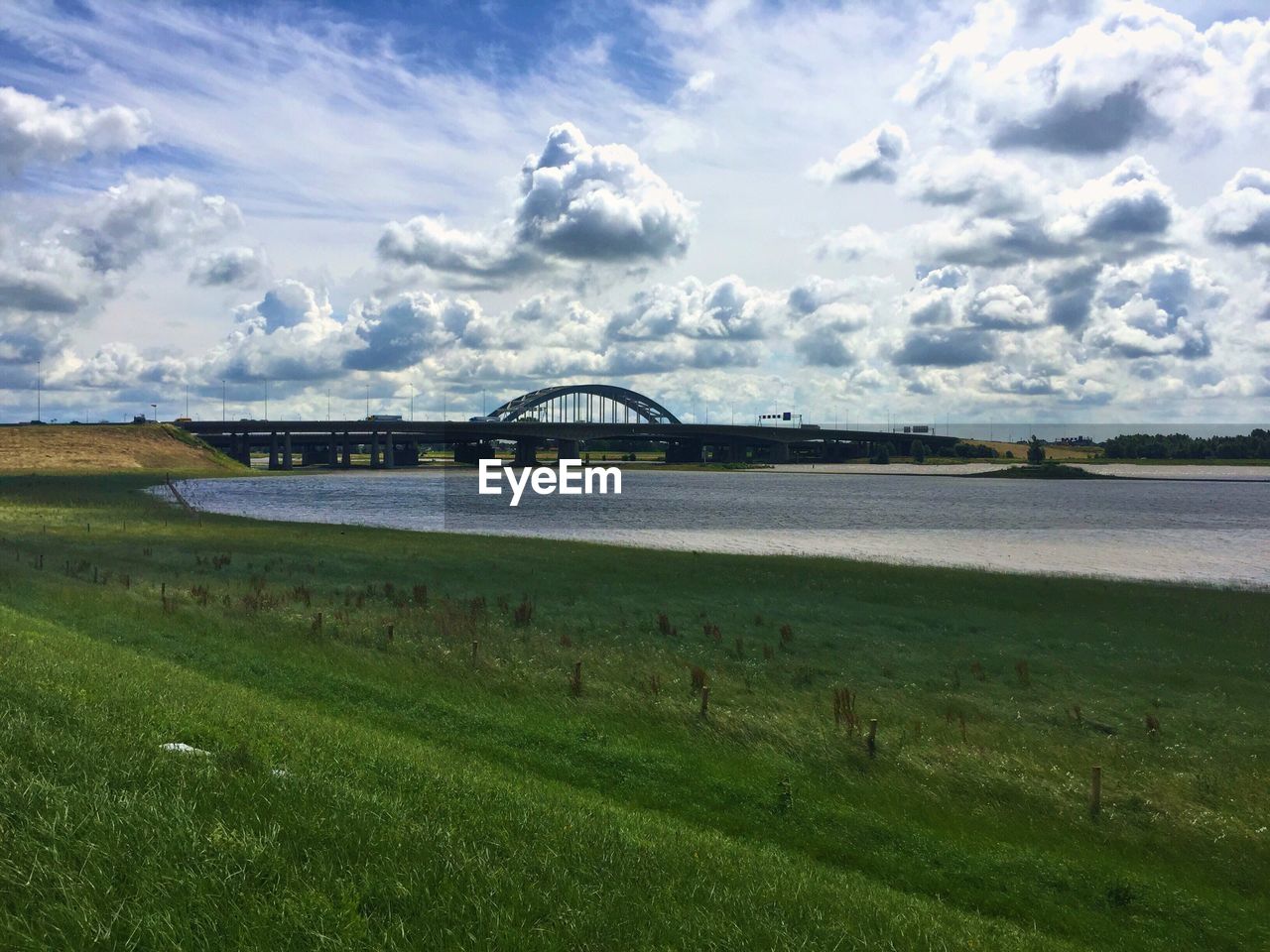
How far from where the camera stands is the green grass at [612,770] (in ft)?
22.7

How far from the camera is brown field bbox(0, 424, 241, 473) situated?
13788cm

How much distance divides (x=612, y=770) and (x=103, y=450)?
16217 cm

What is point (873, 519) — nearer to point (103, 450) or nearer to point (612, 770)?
point (612, 770)

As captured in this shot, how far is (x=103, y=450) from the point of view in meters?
151

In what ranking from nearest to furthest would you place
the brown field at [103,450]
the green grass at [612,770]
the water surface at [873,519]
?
the green grass at [612,770] → the water surface at [873,519] → the brown field at [103,450]

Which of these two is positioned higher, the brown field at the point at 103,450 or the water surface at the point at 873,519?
the brown field at the point at 103,450

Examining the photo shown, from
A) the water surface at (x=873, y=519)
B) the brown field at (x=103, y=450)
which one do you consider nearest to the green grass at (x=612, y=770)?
the water surface at (x=873, y=519)

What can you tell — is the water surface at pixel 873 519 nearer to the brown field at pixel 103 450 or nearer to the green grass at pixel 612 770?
the brown field at pixel 103 450

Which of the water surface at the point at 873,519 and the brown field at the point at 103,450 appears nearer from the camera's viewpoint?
the water surface at the point at 873,519

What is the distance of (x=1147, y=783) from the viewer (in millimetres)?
16375

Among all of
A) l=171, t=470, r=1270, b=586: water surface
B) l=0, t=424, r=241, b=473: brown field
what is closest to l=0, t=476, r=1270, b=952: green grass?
l=171, t=470, r=1270, b=586: water surface

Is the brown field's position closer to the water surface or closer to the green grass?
the water surface

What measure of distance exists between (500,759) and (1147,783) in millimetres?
11747

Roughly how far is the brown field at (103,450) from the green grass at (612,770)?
12144 centimetres
